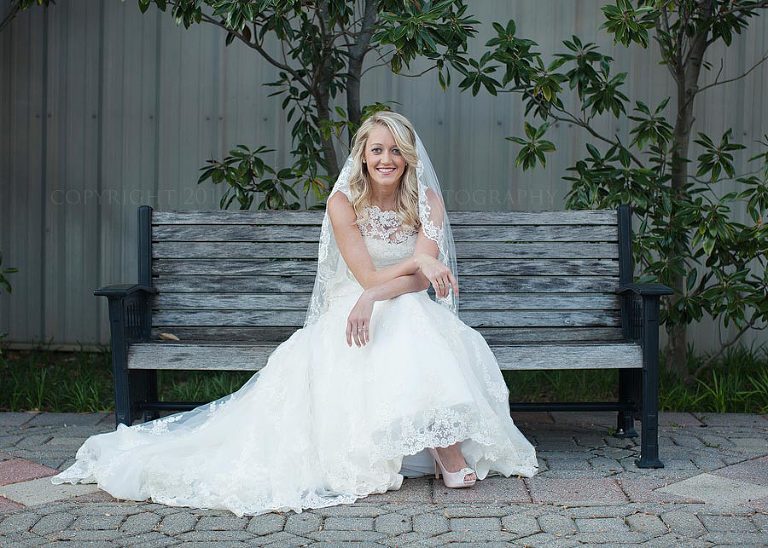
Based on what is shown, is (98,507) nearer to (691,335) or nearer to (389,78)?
(389,78)

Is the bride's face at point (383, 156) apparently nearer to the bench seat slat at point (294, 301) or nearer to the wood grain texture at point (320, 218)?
the wood grain texture at point (320, 218)

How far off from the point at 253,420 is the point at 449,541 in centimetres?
109

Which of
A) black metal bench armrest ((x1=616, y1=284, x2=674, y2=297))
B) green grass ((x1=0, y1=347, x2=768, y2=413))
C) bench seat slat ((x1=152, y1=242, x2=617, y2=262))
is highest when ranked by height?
bench seat slat ((x1=152, y1=242, x2=617, y2=262))

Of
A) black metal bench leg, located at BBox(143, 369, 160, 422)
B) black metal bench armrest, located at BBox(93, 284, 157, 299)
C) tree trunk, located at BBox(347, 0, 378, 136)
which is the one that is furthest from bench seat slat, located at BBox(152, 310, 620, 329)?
tree trunk, located at BBox(347, 0, 378, 136)

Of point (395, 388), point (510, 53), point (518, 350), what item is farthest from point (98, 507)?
point (510, 53)

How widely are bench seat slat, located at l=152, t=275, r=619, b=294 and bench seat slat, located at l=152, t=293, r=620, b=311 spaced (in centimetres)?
2

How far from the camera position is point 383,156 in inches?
159

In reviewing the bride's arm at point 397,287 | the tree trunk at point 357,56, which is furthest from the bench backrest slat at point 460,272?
the tree trunk at point 357,56

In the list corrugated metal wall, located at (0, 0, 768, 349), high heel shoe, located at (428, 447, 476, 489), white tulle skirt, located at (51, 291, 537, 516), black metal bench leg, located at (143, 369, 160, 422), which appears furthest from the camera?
corrugated metal wall, located at (0, 0, 768, 349)

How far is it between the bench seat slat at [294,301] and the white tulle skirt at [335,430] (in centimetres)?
59

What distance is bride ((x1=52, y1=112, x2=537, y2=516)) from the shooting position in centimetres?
355

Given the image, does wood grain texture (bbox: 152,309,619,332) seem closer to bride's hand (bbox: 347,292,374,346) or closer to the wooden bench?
the wooden bench

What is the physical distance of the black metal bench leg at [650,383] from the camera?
395 cm

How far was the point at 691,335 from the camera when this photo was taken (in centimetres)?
618
